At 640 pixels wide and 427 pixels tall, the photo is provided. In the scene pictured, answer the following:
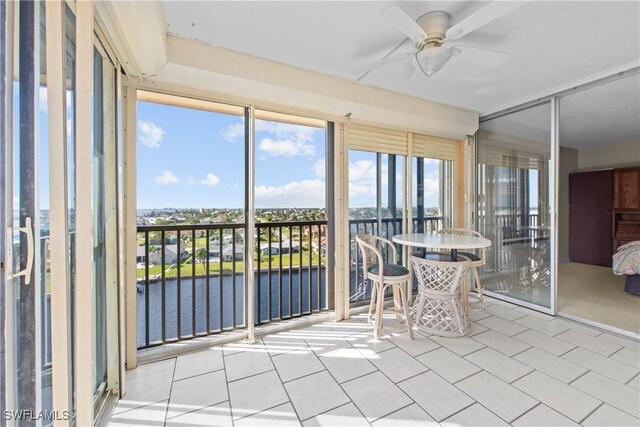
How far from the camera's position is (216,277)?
2.67 m

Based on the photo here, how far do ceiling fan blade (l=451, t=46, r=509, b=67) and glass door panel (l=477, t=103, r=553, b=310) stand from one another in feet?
5.50

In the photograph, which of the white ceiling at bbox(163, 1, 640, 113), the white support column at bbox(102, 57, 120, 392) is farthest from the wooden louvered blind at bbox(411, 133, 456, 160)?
the white support column at bbox(102, 57, 120, 392)

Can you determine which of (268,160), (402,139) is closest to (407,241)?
A: (402,139)

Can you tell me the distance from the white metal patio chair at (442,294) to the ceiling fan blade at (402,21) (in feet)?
5.94

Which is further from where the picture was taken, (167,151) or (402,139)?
(402,139)

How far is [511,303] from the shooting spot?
129 inches

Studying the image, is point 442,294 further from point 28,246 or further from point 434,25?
point 28,246

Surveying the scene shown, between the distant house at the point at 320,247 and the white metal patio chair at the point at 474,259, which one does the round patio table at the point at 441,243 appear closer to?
the white metal patio chair at the point at 474,259

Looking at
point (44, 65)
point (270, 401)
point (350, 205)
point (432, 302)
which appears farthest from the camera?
point (350, 205)

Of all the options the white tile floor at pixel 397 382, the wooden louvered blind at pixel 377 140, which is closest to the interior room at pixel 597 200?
the white tile floor at pixel 397 382

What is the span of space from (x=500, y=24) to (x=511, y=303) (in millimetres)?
3018

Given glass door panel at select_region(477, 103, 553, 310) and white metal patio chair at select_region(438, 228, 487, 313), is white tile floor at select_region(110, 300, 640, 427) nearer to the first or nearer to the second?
white metal patio chair at select_region(438, 228, 487, 313)

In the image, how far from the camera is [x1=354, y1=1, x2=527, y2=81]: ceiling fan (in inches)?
54.5

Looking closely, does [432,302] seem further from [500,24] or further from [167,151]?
[167,151]
